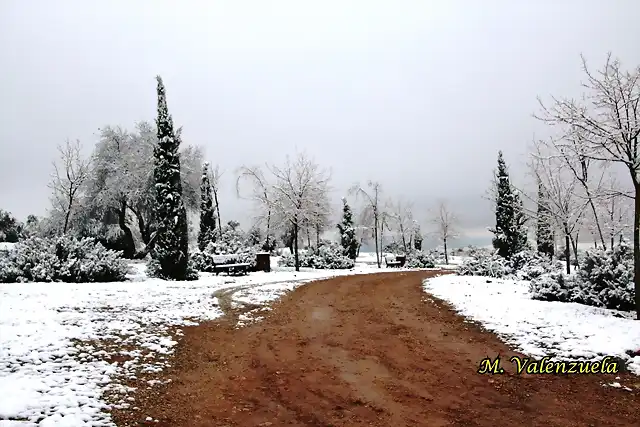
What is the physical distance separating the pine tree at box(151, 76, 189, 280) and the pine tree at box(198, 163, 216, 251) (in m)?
13.5

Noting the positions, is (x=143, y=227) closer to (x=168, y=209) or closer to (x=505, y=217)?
(x=168, y=209)

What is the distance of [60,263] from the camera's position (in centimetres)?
1468

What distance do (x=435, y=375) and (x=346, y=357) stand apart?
4.64 ft

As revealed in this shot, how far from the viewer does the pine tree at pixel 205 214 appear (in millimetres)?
33312

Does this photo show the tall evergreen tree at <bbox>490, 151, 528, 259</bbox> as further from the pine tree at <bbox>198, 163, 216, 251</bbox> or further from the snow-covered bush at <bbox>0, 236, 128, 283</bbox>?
the snow-covered bush at <bbox>0, 236, 128, 283</bbox>

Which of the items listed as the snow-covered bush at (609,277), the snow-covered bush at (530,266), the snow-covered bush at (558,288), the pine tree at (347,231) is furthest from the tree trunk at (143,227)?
the snow-covered bush at (609,277)

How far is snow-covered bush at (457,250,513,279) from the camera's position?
19.6 metres

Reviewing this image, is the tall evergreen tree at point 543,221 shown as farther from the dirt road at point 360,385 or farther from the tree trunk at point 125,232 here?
the tree trunk at point 125,232

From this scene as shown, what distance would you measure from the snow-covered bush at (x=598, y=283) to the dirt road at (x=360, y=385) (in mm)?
3573

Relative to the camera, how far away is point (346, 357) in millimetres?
6781

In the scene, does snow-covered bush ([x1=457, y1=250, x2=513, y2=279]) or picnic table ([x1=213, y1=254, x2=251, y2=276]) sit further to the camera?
picnic table ([x1=213, y1=254, x2=251, y2=276])

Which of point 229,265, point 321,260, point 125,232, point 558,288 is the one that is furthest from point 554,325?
point 125,232

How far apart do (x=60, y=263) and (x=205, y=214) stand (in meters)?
19.1

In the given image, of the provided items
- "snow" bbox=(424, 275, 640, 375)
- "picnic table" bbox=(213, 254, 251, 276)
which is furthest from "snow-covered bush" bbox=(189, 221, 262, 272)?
"snow" bbox=(424, 275, 640, 375)
